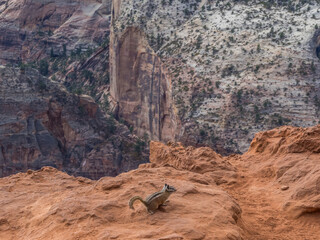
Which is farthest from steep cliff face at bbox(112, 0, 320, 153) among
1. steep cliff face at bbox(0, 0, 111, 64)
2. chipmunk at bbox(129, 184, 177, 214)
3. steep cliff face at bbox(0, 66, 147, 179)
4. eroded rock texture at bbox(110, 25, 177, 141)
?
chipmunk at bbox(129, 184, 177, 214)

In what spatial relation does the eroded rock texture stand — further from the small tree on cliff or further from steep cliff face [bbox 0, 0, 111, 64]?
steep cliff face [bbox 0, 0, 111, 64]

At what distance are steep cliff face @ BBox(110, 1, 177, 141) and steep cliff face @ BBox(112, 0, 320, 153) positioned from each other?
2022mm

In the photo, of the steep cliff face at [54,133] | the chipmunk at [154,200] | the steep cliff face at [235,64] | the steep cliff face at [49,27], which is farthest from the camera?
the steep cliff face at [49,27]

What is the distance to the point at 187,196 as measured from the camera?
12016 millimetres

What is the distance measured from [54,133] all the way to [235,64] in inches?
898

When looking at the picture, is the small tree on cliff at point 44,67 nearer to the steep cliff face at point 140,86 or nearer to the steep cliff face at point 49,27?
the steep cliff face at point 49,27

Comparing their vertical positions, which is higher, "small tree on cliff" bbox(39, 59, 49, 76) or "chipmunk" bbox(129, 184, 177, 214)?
"small tree on cliff" bbox(39, 59, 49, 76)

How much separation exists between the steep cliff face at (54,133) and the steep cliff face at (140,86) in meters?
4.46

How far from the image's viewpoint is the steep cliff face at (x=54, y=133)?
59.7 metres

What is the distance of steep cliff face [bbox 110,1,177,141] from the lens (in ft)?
211

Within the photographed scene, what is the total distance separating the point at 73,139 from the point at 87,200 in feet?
172

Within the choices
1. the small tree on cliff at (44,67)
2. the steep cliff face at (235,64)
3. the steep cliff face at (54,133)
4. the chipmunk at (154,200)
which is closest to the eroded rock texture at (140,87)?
the steep cliff face at (235,64)

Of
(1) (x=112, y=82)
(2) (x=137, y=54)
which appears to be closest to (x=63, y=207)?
(2) (x=137, y=54)

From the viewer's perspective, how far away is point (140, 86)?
70750mm
